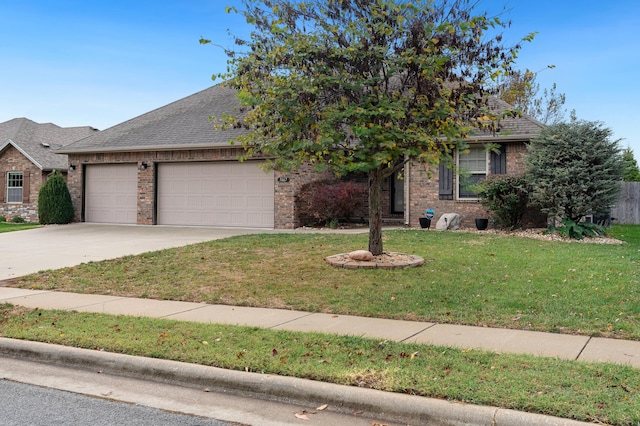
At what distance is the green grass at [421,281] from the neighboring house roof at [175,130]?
7.20 m

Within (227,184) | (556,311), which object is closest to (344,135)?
(556,311)

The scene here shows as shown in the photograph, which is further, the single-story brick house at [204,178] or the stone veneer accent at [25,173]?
the stone veneer accent at [25,173]

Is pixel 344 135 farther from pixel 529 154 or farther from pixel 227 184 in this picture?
pixel 227 184

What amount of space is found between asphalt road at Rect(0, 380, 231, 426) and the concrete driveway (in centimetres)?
686

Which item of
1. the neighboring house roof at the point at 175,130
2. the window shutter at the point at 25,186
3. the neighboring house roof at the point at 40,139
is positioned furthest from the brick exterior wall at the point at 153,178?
the window shutter at the point at 25,186

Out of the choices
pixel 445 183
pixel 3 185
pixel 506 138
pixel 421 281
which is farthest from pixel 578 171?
pixel 3 185

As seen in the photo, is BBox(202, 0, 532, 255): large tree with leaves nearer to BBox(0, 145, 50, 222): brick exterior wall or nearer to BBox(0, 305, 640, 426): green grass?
BBox(0, 305, 640, 426): green grass

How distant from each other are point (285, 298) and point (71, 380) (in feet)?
11.7

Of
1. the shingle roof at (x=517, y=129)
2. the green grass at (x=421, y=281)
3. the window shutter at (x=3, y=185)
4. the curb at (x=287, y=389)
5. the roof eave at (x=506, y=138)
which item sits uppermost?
the shingle roof at (x=517, y=129)

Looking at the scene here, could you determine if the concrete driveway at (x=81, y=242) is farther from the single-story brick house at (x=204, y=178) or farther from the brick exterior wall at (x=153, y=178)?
the brick exterior wall at (x=153, y=178)

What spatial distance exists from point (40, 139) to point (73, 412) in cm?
2847

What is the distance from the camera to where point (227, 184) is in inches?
788

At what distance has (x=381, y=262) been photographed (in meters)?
10.2

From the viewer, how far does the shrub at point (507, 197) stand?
51.3 ft
